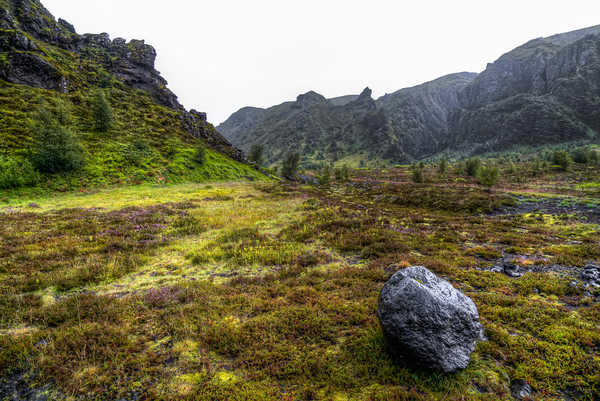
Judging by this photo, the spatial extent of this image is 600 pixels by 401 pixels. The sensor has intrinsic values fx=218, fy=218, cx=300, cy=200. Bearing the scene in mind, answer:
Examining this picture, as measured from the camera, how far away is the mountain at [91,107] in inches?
1671

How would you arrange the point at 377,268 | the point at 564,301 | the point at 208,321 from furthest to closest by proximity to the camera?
the point at 377,268 → the point at 564,301 → the point at 208,321

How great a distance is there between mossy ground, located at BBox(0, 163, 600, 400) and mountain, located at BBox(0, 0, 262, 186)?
1415 inches

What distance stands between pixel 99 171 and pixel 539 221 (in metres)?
61.2

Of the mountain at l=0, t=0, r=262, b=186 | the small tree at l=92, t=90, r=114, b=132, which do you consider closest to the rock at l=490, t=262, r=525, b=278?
the mountain at l=0, t=0, r=262, b=186

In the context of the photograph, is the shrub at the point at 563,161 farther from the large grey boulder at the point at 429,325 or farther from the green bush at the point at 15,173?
the green bush at the point at 15,173

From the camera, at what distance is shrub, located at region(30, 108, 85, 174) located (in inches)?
1293

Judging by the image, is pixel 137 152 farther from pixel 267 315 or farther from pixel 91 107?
pixel 267 315

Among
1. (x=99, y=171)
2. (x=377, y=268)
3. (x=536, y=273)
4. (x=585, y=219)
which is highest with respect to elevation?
(x=99, y=171)

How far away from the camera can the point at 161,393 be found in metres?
4.38

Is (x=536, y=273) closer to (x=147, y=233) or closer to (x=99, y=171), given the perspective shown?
(x=147, y=233)

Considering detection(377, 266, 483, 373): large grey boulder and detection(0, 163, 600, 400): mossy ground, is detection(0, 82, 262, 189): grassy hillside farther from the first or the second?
detection(377, 266, 483, 373): large grey boulder

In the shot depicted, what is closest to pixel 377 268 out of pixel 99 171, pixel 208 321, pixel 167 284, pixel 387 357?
pixel 387 357

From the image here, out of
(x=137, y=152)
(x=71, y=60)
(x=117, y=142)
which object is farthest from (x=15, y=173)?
(x=71, y=60)

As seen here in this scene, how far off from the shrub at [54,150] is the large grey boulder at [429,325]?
162 ft
